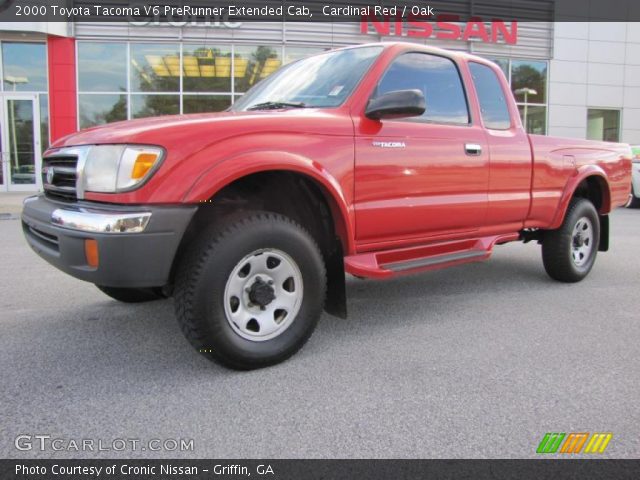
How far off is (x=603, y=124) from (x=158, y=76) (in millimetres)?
15641

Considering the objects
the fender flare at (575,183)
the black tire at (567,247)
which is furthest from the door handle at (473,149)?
the black tire at (567,247)

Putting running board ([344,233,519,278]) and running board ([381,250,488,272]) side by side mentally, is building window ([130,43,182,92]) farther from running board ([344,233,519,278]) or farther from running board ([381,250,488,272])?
running board ([381,250,488,272])

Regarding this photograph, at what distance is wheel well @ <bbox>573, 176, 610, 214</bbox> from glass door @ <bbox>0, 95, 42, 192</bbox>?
14139 mm

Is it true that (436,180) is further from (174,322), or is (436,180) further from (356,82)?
(174,322)

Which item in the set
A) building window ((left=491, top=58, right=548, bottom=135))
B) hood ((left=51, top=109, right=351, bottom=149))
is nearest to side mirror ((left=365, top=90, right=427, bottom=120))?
hood ((left=51, top=109, right=351, bottom=149))

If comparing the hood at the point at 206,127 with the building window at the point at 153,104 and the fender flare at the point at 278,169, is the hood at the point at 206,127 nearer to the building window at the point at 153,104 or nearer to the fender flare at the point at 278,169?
the fender flare at the point at 278,169

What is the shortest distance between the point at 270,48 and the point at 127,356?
14.4 metres

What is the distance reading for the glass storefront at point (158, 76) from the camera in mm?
15375

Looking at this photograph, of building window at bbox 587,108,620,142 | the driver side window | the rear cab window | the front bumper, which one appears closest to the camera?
the front bumper

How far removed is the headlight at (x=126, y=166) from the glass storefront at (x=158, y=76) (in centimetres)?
1300

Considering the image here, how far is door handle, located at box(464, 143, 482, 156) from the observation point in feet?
13.1

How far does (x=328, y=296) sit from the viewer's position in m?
3.41
